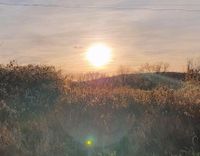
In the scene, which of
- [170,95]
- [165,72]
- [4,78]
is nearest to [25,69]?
[4,78]

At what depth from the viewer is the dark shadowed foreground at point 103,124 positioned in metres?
Result: 15.6

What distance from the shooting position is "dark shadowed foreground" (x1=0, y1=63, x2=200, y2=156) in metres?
15.6

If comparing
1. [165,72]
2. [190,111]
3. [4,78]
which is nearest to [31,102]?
[4,78]

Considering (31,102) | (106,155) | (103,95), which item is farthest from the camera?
(31,102)

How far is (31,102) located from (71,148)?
27.2ft

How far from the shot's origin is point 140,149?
15547 mm

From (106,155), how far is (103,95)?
7169 millimetres

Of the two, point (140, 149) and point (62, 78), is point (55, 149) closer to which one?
point (140, 149)

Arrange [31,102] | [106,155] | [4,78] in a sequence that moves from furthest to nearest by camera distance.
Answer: [4,78]
[31,102]
[106,155]

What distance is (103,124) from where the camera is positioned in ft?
57.7

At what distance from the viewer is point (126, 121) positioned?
17.9 meters

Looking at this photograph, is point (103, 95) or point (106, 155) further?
point (103, 95)

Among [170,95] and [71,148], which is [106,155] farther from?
[170,95]

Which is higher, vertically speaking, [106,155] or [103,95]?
[103,95]
